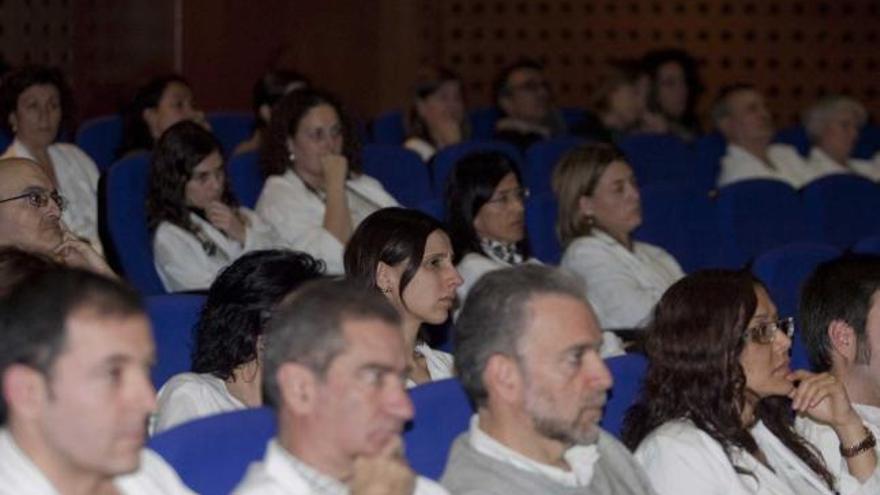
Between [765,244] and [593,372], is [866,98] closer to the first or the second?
[765,244]

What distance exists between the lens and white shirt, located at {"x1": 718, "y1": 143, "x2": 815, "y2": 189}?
8891 mm

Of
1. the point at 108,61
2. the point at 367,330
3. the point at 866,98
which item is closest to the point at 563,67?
the point at 866,98

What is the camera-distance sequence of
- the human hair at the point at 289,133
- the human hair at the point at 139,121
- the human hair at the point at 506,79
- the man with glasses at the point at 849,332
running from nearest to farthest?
the man with glasses at the point at 849,332 → the human hair at the point at 289,133 → the human hair at the point at 139,121 → the human hair at the point at 506,79

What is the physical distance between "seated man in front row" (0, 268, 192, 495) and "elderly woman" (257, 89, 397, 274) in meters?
3.52

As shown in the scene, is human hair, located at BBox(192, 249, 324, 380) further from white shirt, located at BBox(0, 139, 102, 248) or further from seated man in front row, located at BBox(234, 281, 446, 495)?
white shirt, located at BBox(0, 139, 102, 248)

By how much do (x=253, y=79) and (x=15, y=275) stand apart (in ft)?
21.9

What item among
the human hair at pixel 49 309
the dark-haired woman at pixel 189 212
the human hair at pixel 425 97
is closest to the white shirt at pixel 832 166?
the human hair at pixel 425 97

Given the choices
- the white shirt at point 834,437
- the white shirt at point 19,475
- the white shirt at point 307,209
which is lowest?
the white shirt at point 307,209

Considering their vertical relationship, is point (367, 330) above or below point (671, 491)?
above

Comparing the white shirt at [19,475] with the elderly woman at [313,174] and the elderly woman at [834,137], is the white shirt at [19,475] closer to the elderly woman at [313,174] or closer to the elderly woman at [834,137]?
the elderly woman at [313,174]

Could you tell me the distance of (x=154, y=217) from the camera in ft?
19.2

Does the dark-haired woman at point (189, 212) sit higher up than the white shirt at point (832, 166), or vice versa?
the dark-haired woman at point (189, 212)

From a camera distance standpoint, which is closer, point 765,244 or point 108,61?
point 765,244

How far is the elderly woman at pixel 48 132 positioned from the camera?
22.3ft
